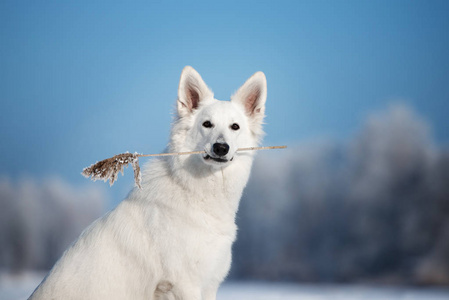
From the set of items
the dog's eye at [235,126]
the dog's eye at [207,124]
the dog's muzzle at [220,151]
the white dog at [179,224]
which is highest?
the dog's eye at [235,126]

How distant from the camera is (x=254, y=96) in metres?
4.83

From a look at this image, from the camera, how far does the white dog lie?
158 inches

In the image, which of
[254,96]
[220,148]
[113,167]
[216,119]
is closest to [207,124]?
[216,119]

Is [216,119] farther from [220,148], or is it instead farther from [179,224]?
[179,224]

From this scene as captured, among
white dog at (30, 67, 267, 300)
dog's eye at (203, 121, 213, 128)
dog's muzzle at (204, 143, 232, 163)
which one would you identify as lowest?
white dog at (30, 67, 267, 300)

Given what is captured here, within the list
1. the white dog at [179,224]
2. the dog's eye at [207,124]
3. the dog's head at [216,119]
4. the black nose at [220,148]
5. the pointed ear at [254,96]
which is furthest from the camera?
the pointed ear at [254,96]

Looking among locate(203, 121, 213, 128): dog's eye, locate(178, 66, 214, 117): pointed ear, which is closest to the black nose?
locate(203, 121, 213, 128): dog's eye

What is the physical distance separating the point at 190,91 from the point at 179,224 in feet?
4.58

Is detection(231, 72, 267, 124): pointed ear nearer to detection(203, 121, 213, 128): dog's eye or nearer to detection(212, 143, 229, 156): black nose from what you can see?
detection(203, 121, 213, 128): dog's eye

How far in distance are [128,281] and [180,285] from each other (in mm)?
485

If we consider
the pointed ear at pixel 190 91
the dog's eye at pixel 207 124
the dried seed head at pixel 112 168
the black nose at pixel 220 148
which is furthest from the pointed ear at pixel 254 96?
the dried seed head at pixel 112 168

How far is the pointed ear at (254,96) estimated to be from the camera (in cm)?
472

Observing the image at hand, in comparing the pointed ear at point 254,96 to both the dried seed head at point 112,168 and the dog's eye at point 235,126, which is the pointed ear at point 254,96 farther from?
the dried seed head at point 112,168

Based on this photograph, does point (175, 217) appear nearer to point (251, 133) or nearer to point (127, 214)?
point (127, 214)
